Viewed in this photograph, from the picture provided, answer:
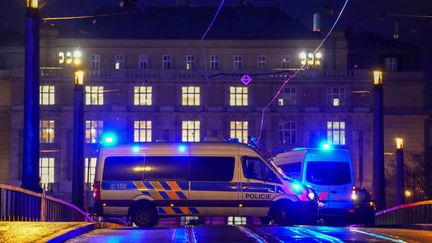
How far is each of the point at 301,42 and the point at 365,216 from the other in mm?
72292

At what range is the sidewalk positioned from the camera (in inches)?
765

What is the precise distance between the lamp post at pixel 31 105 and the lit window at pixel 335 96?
79.9 meters

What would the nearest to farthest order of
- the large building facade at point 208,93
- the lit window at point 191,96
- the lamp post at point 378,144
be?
1. the lamp post at point 378,144
2. the large building facade at point 208,93
3. the lit window at point 191,96

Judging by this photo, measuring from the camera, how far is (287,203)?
3216 centimetres

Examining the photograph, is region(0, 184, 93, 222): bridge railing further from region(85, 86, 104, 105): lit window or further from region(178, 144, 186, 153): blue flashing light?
region(85, 86, 104, 105): lit window

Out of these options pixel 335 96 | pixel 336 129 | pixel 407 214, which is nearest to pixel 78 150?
pixel 407 214

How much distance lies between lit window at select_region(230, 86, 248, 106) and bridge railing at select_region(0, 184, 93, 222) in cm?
7323

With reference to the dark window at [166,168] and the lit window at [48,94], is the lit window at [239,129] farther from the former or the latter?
the dark window at [166,168]

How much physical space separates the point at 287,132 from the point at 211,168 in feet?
238

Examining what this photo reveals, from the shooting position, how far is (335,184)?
36.8m

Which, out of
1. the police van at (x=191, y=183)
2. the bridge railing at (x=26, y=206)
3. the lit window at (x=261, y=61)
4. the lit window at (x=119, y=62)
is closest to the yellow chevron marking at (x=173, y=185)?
the police van at (x=191, y=183)

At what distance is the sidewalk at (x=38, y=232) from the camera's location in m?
19.4

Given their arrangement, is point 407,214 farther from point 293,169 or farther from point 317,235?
point 317,235

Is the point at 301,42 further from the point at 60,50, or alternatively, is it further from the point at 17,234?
the point at 17,234
